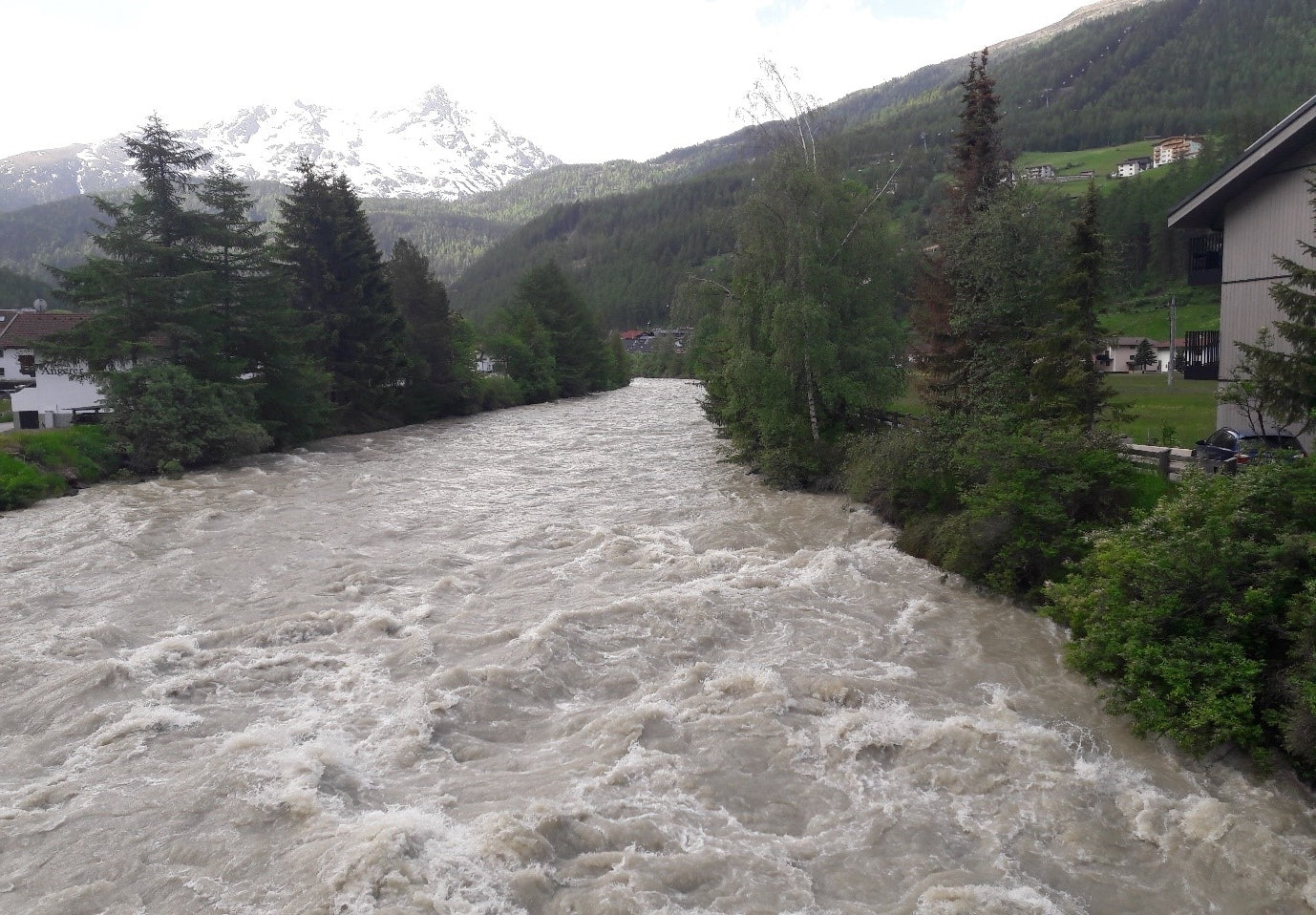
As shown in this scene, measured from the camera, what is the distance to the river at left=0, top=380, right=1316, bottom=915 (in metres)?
7.27

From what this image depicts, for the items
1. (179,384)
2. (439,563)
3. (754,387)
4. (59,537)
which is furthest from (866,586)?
(179,384)

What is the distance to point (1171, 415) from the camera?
2941cm

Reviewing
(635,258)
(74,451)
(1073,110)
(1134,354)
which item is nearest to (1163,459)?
(74,451)

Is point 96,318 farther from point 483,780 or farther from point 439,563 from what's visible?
point 483,780

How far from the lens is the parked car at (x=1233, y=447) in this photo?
14.1 meters

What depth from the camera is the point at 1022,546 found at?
14.4 metres

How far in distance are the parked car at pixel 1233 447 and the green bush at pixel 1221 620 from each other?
3.08 metres

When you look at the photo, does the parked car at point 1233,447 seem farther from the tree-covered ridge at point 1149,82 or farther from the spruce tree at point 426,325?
the tree-covered ridge at point 1149,82

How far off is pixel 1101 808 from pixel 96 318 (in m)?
34.6

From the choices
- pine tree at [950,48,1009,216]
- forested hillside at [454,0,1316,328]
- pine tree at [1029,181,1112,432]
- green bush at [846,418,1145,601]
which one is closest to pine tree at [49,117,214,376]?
pine tree at [950,48,1009,216]

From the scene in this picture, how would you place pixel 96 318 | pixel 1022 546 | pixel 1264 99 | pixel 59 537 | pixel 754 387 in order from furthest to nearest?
pixel 1264 99 → pixel 96 318 → pixel 754 387 → pixel 59 537 → pixel 1022 546

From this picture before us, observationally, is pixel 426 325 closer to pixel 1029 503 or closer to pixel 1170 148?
pixel 1029 503

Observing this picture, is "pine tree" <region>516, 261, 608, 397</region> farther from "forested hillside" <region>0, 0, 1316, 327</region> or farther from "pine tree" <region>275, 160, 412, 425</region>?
"forested hillside" <region>0, 0, 1316, 327</region>

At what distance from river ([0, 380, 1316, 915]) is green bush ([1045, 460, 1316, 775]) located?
59 cm
